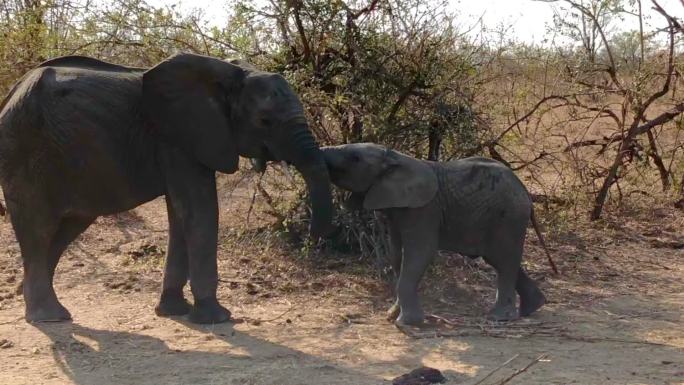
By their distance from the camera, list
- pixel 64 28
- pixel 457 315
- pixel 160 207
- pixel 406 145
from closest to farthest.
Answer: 1. pixel 457 315
2. pixel 406 145
3. pixel 64 28
4. pixel 160 207

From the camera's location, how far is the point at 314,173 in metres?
5.43

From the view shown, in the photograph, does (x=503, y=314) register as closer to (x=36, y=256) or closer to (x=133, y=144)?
(x=133, y=144)

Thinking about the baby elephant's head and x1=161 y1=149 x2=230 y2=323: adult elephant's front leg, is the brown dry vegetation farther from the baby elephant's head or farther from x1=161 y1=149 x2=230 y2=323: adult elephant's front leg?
the baby elephant's head

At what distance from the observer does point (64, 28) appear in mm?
8859

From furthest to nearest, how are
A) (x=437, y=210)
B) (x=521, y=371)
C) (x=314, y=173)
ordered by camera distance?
1. (x=437, y=210)
2. (x=314, y=173)
3. (x=521, y=371)

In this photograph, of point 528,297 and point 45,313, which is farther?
point 528,297

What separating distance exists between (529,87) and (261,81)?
4507 millimetres

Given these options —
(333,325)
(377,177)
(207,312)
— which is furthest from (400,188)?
(207,312)

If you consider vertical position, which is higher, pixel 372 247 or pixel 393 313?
pixel 372 247

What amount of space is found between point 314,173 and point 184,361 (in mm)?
1284

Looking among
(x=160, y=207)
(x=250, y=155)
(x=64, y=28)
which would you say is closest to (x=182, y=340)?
(x=250, y=155)

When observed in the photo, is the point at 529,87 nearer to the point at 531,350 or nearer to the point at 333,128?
the point at 333,128

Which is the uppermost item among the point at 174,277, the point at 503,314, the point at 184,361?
the point at 174,277

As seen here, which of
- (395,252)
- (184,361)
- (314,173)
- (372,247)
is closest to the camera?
(184,361)
